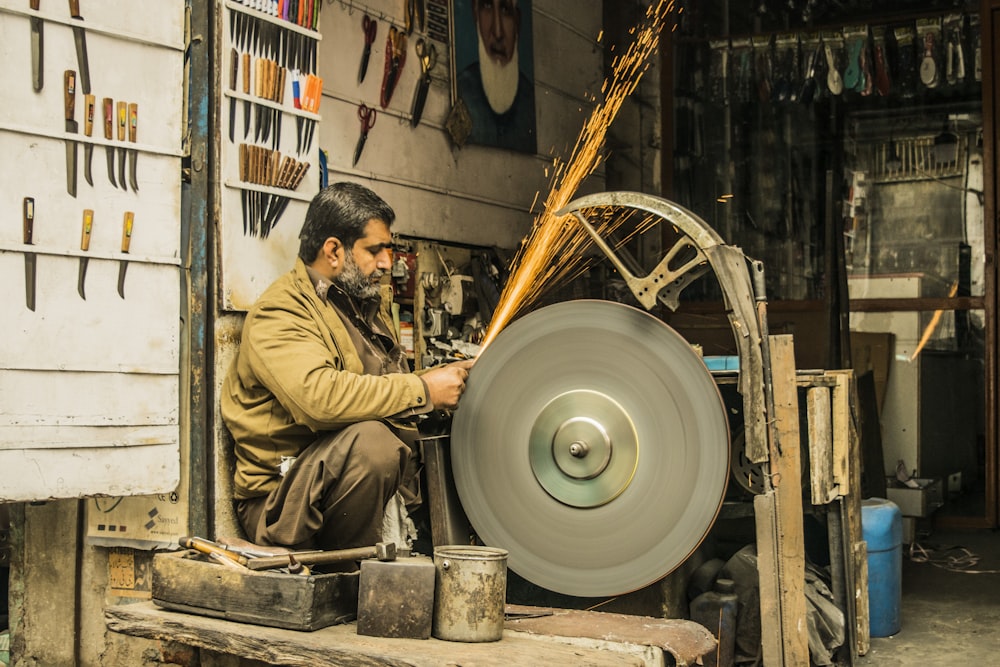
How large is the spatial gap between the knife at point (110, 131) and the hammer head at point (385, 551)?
114 cm

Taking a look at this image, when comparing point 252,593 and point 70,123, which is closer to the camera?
point 252,593

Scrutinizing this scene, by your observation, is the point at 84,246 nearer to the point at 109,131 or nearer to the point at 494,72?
Answer: the point at 109,131

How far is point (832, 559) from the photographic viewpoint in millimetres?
3549

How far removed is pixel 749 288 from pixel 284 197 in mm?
1334

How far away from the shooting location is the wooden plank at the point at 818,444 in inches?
133

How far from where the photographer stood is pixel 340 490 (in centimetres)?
278

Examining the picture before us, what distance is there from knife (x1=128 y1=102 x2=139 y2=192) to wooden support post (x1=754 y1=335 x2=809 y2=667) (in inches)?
67.9

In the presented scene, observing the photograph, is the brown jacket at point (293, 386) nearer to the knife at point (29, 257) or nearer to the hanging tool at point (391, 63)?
the knife at point (29, 257)

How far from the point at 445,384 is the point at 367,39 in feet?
6.46

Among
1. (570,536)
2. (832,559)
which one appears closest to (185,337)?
(570,536)

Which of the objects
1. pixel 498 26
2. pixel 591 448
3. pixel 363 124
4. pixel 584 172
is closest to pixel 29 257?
pixel 591 448

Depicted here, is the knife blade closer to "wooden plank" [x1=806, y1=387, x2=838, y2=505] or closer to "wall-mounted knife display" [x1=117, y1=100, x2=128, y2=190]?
"wall-mounted knife display" [x1=117, y1=100, x2=128, y2=190]

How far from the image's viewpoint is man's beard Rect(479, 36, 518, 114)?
519 centimetres

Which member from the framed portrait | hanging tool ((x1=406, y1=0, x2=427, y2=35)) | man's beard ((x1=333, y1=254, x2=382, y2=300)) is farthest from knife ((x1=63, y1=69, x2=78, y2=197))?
the framed portrait
